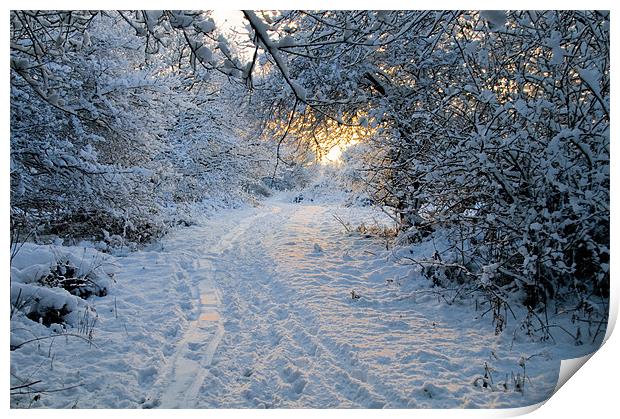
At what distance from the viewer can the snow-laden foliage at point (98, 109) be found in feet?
10.6

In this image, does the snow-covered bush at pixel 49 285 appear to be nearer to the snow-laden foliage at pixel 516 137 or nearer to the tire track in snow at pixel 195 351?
the tire track in snow at pixel 195 351

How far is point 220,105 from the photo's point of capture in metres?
9.04

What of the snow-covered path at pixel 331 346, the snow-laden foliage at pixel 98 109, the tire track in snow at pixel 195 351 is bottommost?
the tire track in snow at pixel 195 351

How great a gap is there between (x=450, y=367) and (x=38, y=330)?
11.3 feet

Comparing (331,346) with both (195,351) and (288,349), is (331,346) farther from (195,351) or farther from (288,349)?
(195,351)

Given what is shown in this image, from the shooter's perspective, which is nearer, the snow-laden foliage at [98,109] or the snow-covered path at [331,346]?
the snow-covered path at [331,346]

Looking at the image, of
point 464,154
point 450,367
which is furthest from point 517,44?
point 450,367

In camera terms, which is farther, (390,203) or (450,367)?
(390,203)

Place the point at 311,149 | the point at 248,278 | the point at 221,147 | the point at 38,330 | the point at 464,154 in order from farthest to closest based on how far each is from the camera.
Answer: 1. the point at 221,147
2. the point at 311,149
3. the point at 248,278
4. the point at 464,154
5. the point at 38,330

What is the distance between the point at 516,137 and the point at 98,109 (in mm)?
4891

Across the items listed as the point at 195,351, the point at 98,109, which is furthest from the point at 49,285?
the point at 98,109

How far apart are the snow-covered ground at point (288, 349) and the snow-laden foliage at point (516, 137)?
0.61 metres

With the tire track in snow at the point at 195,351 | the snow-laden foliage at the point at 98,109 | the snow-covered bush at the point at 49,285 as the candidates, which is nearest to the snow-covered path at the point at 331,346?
the tire track in snow at the point at 195,351
